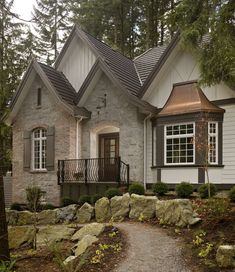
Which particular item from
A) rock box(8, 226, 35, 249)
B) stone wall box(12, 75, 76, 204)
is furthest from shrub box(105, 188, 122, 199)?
rock box(8, 226, 35, 249)

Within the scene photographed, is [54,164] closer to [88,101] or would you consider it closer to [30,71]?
[88,101]

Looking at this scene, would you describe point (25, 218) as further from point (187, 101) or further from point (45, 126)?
point (187, 101)

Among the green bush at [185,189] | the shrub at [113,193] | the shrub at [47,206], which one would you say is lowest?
the shrub at [47,206]

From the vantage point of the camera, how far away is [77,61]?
18.7 m

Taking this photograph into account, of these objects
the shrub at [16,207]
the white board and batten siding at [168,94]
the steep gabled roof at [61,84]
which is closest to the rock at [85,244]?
the white board and batten siding at [168,94]

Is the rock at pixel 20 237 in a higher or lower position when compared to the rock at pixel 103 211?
lower

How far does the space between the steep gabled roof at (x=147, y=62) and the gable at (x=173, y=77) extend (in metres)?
2.27

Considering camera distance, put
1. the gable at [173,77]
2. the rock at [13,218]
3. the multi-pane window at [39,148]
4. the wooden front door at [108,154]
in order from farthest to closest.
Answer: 1. the multi-pane window at [39,148]
2. the wooden front door at [108,154]
3. the gable at [173,77]
4. the rock at [13,218]

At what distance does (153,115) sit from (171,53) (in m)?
2.46

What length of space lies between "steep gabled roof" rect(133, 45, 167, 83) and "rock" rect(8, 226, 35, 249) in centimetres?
1038

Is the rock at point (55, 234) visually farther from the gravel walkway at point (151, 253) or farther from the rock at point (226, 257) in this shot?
the rock at point (226, 257)

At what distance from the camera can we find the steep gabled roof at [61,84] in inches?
684

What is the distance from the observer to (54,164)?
56.9 feet

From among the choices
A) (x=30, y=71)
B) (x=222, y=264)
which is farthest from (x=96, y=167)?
(x=222, y=264)
